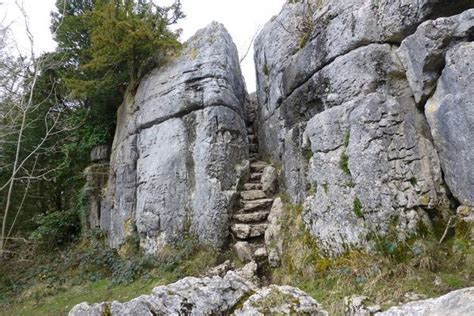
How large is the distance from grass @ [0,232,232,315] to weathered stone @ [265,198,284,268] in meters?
1.15

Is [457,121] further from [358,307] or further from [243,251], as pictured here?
[243,251]

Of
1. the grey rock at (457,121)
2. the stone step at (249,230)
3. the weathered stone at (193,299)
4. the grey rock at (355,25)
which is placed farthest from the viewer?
the stone step at (249,230)

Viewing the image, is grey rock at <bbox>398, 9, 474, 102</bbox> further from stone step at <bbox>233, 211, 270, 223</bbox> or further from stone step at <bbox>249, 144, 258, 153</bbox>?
stone step at <bbox>249, 144, 258, 153</bbox>

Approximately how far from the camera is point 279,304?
309 centimetres

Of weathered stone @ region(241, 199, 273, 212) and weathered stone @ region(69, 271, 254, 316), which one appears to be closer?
weathered stone @ region(69, 271, 254, 316)

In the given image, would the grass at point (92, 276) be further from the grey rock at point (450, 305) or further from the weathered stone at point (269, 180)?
the grey rock at point (450, 305)

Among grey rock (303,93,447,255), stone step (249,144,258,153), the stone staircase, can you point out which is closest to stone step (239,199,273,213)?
the stone staircase

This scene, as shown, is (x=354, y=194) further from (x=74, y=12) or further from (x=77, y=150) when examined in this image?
(x=74, y=12)

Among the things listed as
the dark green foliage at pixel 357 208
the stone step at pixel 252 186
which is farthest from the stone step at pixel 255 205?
the dark green foliage at pixel 357 208

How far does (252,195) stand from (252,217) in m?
0.75

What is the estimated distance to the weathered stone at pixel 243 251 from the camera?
22.6ft

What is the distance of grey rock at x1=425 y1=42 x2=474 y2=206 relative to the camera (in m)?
4.46

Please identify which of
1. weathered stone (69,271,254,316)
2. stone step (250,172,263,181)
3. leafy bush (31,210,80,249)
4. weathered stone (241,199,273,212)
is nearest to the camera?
weathered stone (69,271,254,316)

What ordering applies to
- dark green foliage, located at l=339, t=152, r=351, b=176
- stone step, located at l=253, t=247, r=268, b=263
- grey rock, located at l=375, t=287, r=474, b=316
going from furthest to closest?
stone step, located at l=253, t=247, r=268, b=263
dark green foliage, located at l=339, t=152, r=351, b=176
grey rock, located at l=375, t=287, r=474, b=316
